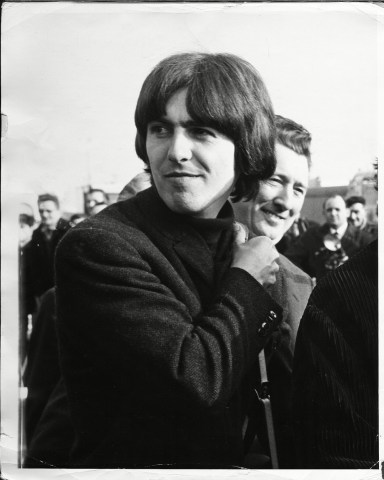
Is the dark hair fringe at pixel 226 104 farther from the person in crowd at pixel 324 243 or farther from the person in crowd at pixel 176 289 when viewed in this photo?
the person in crowd at pixel 324 243

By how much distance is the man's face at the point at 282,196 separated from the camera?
1.38 metres

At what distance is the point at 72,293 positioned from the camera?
4.10 feet

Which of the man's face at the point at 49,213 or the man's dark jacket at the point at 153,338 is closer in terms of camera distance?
the man's dark jacket at the point at 153,338

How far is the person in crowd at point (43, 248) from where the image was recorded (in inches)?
53.4

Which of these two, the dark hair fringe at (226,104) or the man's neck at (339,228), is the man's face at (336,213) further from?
the dark hair fringe at (226,104)

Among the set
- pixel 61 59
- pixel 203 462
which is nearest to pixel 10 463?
pixel 203 462

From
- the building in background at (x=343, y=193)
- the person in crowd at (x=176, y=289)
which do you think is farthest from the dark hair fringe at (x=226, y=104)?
the building in background at (x=343, y=193)

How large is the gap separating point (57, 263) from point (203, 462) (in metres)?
0.53

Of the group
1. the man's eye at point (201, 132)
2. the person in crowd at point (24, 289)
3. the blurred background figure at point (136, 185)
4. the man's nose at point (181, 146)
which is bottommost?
the person in crowd at point (24, 289)

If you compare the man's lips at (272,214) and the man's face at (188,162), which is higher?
the man's face at (188,162)

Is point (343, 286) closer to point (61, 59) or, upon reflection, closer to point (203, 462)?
point (203, 462)

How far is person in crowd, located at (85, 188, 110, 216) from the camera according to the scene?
1.35 metres

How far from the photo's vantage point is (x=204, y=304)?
1294 mm

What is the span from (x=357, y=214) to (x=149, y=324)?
0.55m
